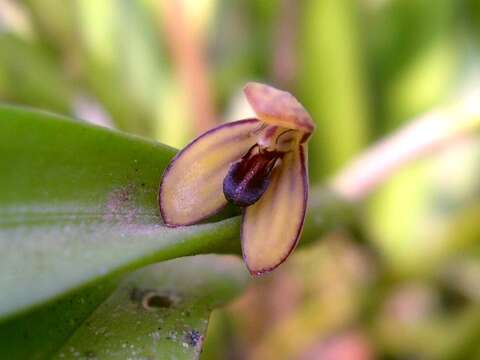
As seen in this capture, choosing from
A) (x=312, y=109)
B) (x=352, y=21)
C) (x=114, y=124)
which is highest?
(x=352, y=21)

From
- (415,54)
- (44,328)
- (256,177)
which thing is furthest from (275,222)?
(415,54)

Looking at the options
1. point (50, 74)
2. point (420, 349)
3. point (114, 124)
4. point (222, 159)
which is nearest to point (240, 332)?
point (420, 349)

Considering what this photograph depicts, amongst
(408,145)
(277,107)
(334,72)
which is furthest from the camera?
(334,72)

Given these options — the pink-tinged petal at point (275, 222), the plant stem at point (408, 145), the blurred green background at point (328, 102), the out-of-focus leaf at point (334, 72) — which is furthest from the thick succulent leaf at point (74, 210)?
the out-of-focus leaf at point (334, 72)

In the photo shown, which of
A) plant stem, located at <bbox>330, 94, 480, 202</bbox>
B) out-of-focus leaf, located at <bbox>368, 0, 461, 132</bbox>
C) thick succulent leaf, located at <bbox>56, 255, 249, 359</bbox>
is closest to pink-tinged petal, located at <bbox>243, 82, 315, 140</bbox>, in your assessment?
thick succulent leaf, located at <bbox>56, 255, 249, 359</bbox>

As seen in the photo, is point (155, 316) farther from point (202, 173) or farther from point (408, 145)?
point (408, 145)

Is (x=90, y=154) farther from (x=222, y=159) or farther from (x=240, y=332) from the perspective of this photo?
(x=240, y=332)

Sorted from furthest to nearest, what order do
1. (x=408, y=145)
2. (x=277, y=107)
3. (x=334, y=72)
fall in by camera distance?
1. (x=334, y=72)
2. (x=408, y=145)
3. (x=277, y=107)
